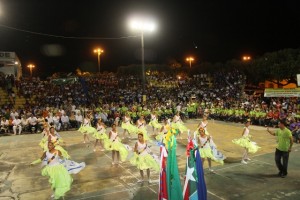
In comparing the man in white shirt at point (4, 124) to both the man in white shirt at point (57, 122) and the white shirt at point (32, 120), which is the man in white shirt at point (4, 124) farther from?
the man in white shirt at point (57, 122)

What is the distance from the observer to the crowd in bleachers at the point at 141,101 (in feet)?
76.7

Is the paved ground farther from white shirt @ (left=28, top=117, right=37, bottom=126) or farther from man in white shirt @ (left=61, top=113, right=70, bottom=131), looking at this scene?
man in white shirt @ (left=61, top=113, right=70, bottom=131)

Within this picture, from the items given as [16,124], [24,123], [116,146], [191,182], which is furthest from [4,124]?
[191,182]

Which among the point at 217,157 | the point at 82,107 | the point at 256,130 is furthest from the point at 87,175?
the point at 82,107

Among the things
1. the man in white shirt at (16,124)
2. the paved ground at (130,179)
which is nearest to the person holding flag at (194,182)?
the paved ground at (130,179)

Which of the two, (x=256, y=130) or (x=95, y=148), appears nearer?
(x=95, y=148)

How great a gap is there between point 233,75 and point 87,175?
30.3 m

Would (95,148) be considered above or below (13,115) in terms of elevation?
below

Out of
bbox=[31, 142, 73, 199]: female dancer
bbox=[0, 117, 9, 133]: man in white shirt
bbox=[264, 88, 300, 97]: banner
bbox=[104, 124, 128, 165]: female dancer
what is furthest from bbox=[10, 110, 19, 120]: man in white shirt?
bbox=[264, 88, 300, 97]: banner

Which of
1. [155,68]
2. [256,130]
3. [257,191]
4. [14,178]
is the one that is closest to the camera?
[257,191]

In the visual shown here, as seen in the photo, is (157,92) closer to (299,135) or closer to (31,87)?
(31,87)

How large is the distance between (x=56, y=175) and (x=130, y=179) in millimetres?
2903

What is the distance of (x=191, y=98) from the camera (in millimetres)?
32344

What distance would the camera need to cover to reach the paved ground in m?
9.13
